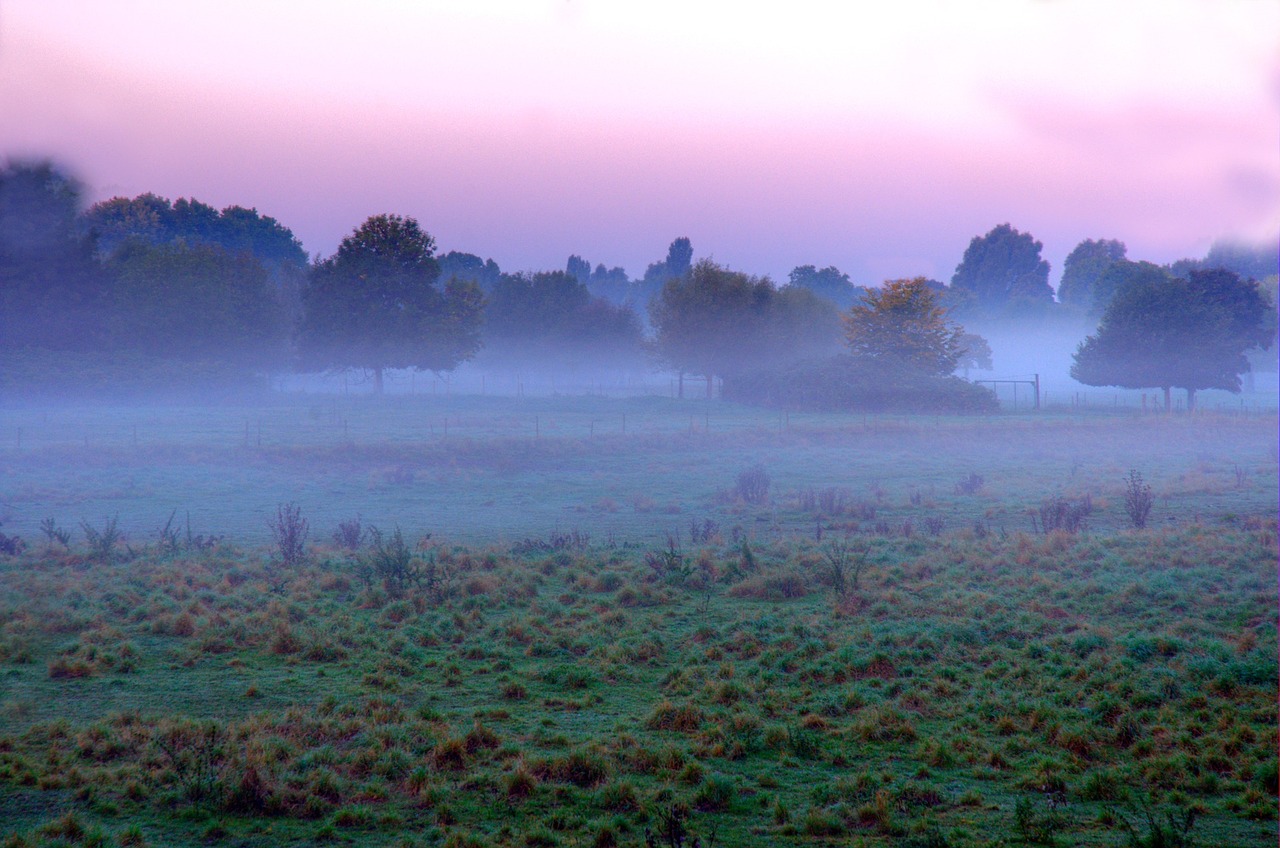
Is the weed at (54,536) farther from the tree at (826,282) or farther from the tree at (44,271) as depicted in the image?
the tree at (826,282)

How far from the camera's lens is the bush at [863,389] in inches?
2362

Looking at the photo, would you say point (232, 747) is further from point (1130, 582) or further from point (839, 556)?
point (1130, 582)

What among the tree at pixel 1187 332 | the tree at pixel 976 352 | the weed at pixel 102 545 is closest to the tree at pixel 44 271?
the weed at pixel 102 545

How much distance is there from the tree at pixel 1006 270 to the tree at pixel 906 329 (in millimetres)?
76672

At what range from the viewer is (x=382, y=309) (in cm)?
7081

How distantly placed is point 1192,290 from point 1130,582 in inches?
2163

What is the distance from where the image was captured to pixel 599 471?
33.7 meters

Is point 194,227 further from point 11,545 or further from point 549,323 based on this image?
point 11,545

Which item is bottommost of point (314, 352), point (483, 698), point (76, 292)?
point (483, 698)

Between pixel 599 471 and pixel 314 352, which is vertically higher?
pixel 314 352

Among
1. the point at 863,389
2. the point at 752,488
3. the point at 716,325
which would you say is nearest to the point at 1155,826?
the point at 752,488

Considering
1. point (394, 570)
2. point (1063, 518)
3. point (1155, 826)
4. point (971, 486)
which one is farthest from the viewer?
point (971, 486)

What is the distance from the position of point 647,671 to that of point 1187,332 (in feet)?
198

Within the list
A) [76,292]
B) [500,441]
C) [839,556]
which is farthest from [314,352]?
[839,556]
